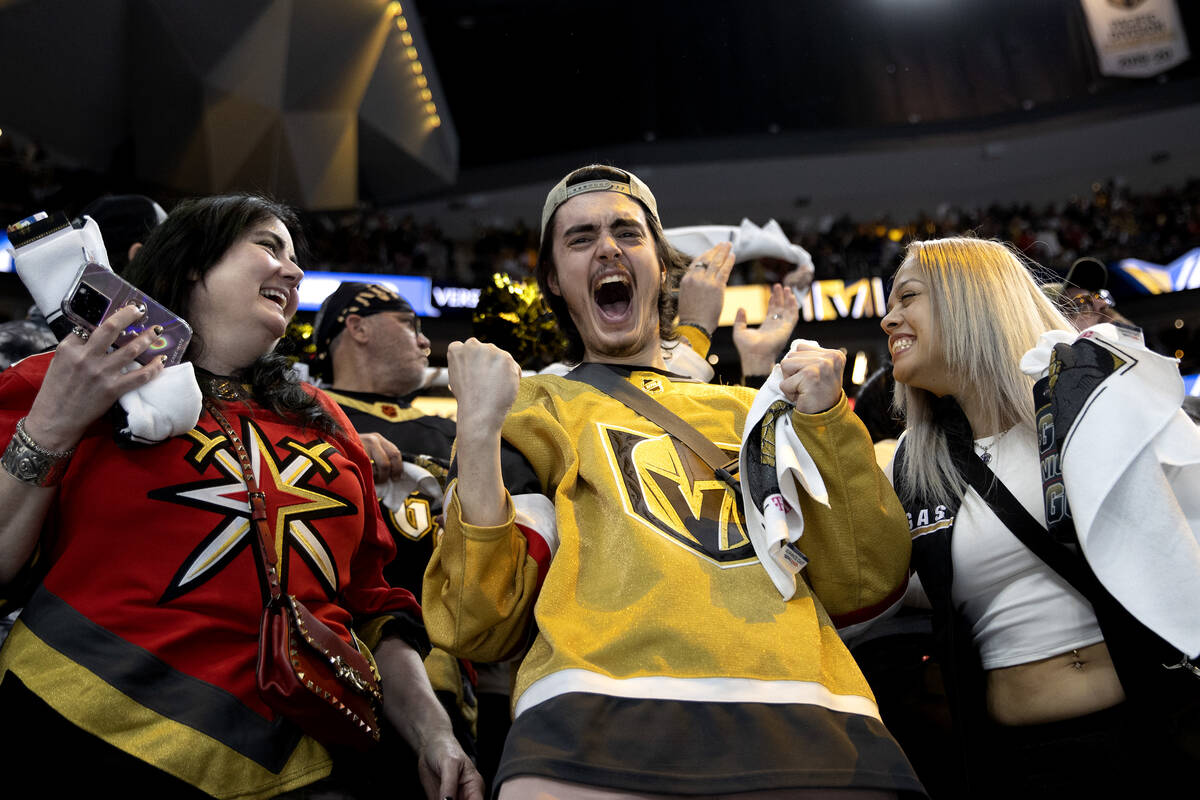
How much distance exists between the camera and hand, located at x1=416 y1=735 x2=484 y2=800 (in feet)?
6.17

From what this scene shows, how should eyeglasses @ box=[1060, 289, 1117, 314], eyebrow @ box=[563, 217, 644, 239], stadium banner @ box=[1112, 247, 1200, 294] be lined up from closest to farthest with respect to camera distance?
1. eyebrow @ box=[563, 217, 644, 239]
2. eyeglasses @ box=[1060, 289, 1117, 314]
3. stadium banner @ box=[1112, 247, 1200, 294]

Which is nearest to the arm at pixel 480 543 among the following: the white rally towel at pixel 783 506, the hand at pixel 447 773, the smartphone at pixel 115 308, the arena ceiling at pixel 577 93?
the hand at pixel 447 773

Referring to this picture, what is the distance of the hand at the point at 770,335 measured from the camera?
2734mm

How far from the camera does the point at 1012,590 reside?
2.04 meters

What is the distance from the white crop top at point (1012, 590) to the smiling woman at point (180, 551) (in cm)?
112

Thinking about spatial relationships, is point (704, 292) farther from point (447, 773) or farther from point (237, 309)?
point (447, 773)

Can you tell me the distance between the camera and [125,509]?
1.73 m

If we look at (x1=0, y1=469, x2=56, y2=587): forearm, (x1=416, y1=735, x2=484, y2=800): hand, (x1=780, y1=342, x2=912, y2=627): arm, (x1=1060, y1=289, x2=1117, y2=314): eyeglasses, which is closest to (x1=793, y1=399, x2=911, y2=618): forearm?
(x1=780, y1=342, x2=912, y2=627): arm

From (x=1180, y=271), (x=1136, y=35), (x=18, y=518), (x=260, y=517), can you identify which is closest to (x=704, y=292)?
(x=260, y=517)

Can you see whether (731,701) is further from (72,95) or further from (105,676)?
(72,95)

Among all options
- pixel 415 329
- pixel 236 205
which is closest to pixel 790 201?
pixel 415 329

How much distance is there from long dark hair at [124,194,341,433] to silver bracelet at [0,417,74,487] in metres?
0.46

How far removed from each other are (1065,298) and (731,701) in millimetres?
2120

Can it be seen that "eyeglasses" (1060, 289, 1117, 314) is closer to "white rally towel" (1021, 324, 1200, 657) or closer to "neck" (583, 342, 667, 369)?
"white rally towel" (1021, 324, 1200, 657)
